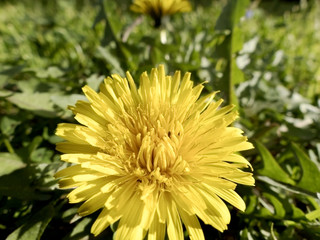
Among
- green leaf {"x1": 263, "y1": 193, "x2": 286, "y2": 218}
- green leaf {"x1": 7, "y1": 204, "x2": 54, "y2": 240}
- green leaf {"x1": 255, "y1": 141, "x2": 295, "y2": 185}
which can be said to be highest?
green leaf {"x1": 255, "y1": 141, "x2": 295, "y2": 185}

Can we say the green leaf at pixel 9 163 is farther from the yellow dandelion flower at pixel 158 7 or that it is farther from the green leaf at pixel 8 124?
the yellow dandelion flower at pixel 158 7

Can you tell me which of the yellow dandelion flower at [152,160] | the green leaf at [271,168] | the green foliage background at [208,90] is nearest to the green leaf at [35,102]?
the green foliage background at [208,90]

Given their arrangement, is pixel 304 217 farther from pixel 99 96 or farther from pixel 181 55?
pixel 181 55

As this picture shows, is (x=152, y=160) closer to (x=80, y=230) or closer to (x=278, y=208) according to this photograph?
(x=80, y=230)

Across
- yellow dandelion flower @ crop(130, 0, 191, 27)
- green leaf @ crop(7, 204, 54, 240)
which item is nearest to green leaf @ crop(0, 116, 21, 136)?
green leaf @ crop(7, 204, 54, 240)

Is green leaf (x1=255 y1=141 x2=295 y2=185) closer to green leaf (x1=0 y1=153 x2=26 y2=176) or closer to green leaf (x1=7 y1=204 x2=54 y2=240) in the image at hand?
green leaf (x1=7 y1=204 x2=54 y2=240)
